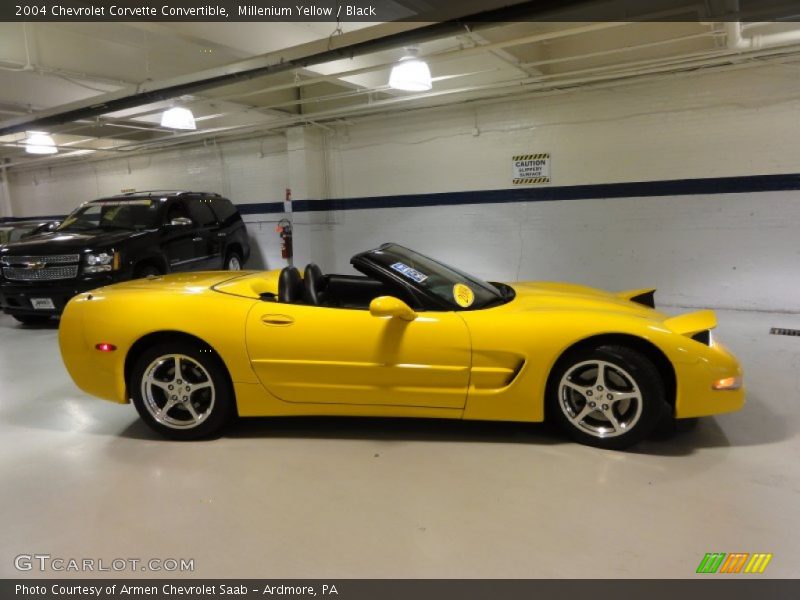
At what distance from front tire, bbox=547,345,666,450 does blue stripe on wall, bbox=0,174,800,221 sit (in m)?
4.90

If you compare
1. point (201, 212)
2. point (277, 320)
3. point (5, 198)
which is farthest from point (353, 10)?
point (5, 198)

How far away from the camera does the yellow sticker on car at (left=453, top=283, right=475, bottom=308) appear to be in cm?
297

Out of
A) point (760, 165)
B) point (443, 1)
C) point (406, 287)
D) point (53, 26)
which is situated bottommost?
point (406, 287)

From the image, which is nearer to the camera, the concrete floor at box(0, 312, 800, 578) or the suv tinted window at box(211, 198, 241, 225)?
the concrete floor at box(0, 312, 800, 578)

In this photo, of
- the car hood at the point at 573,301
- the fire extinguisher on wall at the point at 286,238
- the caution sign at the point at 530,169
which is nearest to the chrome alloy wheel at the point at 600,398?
the car hood at the point at 573,301

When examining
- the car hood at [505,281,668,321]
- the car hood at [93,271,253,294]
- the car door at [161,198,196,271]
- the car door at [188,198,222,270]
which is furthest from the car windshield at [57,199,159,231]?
the car hood at [505,281,668,321]

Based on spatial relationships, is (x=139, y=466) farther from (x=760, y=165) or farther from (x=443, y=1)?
(x=760, y=165)

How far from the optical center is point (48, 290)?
5859 millimetres

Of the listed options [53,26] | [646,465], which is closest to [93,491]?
[646,465]

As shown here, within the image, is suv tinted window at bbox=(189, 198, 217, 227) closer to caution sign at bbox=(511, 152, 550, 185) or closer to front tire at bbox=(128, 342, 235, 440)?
caution sign at bbox=(511, 152, 550, 185)

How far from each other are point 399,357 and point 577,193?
18.1 feet

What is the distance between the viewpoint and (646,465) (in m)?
2.60

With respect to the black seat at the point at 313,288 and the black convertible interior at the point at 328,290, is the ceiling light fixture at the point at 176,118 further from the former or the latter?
the black seat at the point at 313,288

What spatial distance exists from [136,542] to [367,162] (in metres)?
7.76
